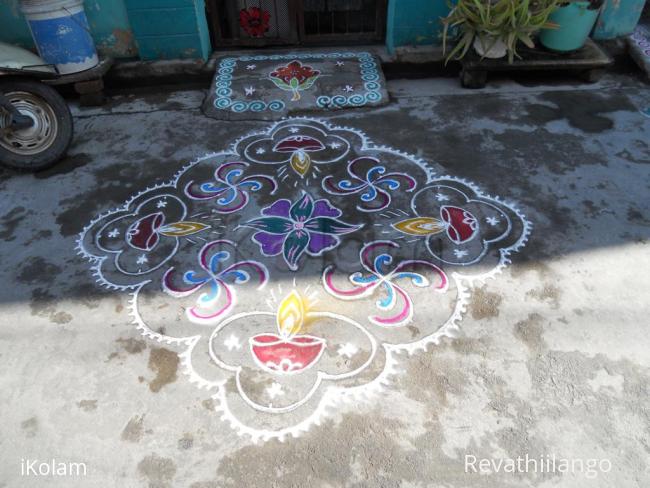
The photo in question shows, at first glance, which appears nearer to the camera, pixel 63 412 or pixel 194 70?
pixel 63 412

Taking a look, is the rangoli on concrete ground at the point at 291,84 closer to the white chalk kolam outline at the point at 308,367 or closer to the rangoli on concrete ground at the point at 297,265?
the rangoli on concrete ground at the point at 297,265

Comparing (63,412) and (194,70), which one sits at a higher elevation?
(194,70)

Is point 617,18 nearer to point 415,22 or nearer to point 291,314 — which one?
point 415,22

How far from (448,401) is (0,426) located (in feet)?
5.39

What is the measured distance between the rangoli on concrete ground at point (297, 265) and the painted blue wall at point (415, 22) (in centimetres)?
147

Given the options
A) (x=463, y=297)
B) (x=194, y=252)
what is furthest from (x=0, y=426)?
(x=463, y=297)

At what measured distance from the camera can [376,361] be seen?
71.0 inches

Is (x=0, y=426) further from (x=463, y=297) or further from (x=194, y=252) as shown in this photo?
(x=463, y=297)

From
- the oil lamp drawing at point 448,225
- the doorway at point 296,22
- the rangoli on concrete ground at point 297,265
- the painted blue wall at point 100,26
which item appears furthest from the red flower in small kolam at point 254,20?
the oil lamp drawing at point 448,225

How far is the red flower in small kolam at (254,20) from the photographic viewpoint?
420cm

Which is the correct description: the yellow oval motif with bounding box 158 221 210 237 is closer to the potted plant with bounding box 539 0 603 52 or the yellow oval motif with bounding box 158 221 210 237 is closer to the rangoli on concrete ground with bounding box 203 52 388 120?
the rangoli on concrete ground with bounding box 203 52 388 120

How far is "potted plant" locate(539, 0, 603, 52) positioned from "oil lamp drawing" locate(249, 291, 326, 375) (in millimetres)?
3079

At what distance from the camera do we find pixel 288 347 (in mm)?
1864

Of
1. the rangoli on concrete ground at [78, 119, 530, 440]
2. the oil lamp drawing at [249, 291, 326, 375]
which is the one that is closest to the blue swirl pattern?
the rangoli on concrete ground at [78, 119, 530, 440]
